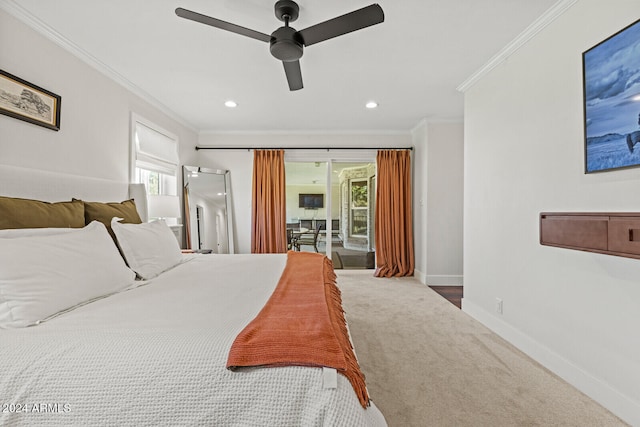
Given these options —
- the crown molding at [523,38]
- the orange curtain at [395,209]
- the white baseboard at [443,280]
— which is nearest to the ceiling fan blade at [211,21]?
the crown molding at [523,38]

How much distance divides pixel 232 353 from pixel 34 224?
61.1 inches

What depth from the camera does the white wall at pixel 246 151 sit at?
5133 millimetres

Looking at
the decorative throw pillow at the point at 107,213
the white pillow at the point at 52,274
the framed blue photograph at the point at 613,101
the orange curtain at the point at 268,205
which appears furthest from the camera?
the orange curtain at the point at 268,205

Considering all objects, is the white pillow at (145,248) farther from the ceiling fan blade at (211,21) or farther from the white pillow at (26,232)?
the ceiling fan blade at (211,21)

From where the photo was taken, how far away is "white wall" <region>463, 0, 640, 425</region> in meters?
1.67

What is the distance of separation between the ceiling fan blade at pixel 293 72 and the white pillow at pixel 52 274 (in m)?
1.64

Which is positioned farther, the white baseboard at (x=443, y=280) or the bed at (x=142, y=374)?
the white baseboard at (x=443, y=280)

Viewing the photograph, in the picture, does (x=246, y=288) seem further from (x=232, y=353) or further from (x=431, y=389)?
(x=431, y=389)

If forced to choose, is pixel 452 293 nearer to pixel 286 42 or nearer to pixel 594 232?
pixel 594 232

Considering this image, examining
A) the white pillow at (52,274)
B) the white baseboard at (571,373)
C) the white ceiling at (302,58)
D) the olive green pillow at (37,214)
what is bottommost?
the white baseboard at (571,373)

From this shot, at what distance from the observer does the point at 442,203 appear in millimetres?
4633

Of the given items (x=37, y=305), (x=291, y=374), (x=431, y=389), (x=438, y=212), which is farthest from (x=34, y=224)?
(x=438, y=212)

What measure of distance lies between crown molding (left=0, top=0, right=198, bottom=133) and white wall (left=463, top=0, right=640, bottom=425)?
3.58 m

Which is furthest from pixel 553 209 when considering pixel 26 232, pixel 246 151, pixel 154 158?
pixel 246 151
